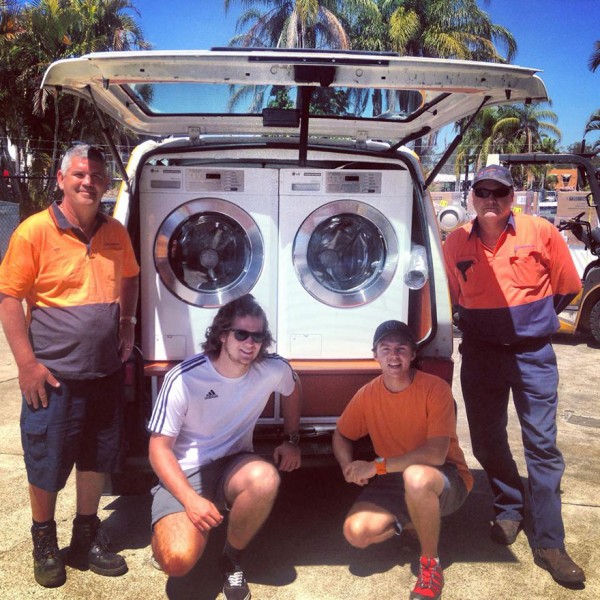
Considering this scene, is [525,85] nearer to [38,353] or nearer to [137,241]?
[137,241]

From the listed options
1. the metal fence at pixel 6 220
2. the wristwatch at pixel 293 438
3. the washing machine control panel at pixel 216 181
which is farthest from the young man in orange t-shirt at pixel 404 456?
the metal fence at pixel 6 220

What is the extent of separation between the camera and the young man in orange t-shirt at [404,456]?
9.39 ft

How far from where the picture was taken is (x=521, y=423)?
3277 mm

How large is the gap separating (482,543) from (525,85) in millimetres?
2296

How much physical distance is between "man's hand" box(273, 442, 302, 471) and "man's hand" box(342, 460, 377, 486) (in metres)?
0.26

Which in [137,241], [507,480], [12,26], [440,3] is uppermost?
[440,3]

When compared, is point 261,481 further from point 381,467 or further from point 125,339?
point 125,339

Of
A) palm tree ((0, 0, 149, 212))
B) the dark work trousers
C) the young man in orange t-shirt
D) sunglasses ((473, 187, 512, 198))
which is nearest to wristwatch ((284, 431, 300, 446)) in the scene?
the young man in orange t-shirt

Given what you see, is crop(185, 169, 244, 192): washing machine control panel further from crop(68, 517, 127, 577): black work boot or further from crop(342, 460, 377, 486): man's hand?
crop(68, 517, 127, 577): black work boot

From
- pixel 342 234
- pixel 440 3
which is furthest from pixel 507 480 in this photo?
pixel 440 3

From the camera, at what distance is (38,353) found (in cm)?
285

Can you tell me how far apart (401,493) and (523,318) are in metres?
1.04

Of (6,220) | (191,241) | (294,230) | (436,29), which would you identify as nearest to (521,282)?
(294,230)

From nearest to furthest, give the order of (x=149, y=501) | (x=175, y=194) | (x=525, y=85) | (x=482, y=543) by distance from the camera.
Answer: (x=525, y=85)
(x=482, y=543)
(x=175, y=194)
(x=149, y=501)
